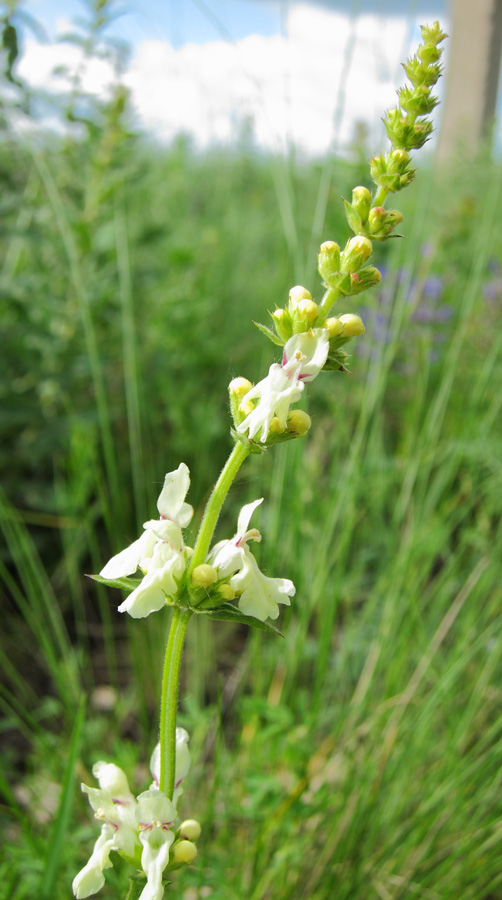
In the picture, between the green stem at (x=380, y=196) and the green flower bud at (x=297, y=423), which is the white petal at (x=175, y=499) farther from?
the green stem at (x=380, y=196)

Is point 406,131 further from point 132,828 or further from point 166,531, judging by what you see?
point 132,828

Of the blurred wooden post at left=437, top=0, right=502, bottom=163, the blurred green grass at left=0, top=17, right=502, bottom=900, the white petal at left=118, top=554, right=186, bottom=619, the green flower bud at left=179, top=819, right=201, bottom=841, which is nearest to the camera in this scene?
the white petal at left=118, top=554, right=186, bottom=619

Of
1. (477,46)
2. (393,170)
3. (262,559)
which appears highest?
(477,46)

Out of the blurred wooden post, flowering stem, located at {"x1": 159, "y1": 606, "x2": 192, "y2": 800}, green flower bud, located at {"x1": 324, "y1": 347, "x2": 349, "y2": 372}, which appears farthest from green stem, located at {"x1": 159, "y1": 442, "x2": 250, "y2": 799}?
the blurred wooden post

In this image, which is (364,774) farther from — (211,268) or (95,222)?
(211,268)

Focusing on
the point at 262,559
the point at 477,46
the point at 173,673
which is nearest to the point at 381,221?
the point at 173,673

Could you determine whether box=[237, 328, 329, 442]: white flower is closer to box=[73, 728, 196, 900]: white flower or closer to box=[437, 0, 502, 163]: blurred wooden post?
box=[73, 728, 196, 900]: white flower
